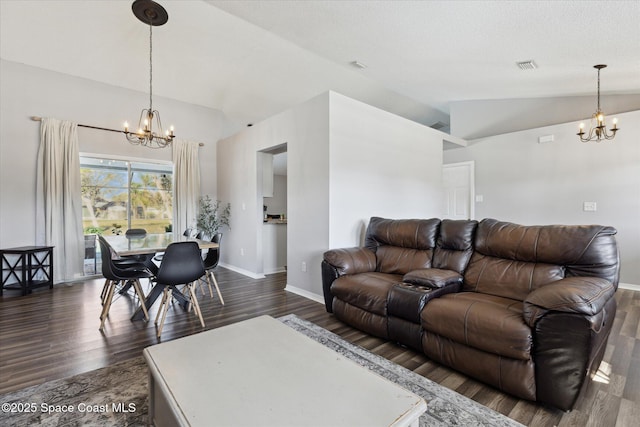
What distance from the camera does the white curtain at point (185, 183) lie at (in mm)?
5676

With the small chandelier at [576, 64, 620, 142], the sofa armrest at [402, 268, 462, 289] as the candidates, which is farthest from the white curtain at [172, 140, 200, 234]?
the small chandelier at [576, 64, 620, 142]

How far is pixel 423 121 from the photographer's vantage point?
765 centimetres

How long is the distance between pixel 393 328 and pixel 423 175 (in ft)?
10.9

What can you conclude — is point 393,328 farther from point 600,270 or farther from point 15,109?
point 15,109

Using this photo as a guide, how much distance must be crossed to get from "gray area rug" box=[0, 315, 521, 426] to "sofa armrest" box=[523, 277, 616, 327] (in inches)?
24.8

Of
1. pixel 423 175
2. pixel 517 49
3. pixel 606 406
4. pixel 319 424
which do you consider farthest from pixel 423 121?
pixel 319 424

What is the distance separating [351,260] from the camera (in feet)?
10.3

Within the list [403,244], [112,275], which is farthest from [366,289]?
[112,275]

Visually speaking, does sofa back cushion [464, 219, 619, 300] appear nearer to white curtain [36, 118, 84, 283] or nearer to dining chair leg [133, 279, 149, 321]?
dining chair leg [133, 279, 149, 321]

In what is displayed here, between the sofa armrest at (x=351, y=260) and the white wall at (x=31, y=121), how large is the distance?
445 centimetres

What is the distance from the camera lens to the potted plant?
5.75 m

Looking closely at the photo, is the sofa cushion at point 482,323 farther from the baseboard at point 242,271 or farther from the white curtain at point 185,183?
the white curtain at point 185,183

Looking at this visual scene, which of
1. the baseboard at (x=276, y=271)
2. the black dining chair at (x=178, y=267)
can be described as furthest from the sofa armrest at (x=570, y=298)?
the baseboard at (x=276, y=271)

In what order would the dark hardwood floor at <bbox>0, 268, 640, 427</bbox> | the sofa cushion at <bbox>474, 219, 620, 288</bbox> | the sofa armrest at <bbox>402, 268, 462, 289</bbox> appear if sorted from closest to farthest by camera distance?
1. the dark hardwood floor at <bbox>0, 268, 640, 427</bbox>
2. the sofa cushion at <bbox>474, 219, 620, 288</bbox>
3. the sofa armrest at <bbox>402, 268, 462, 289</bbox>
